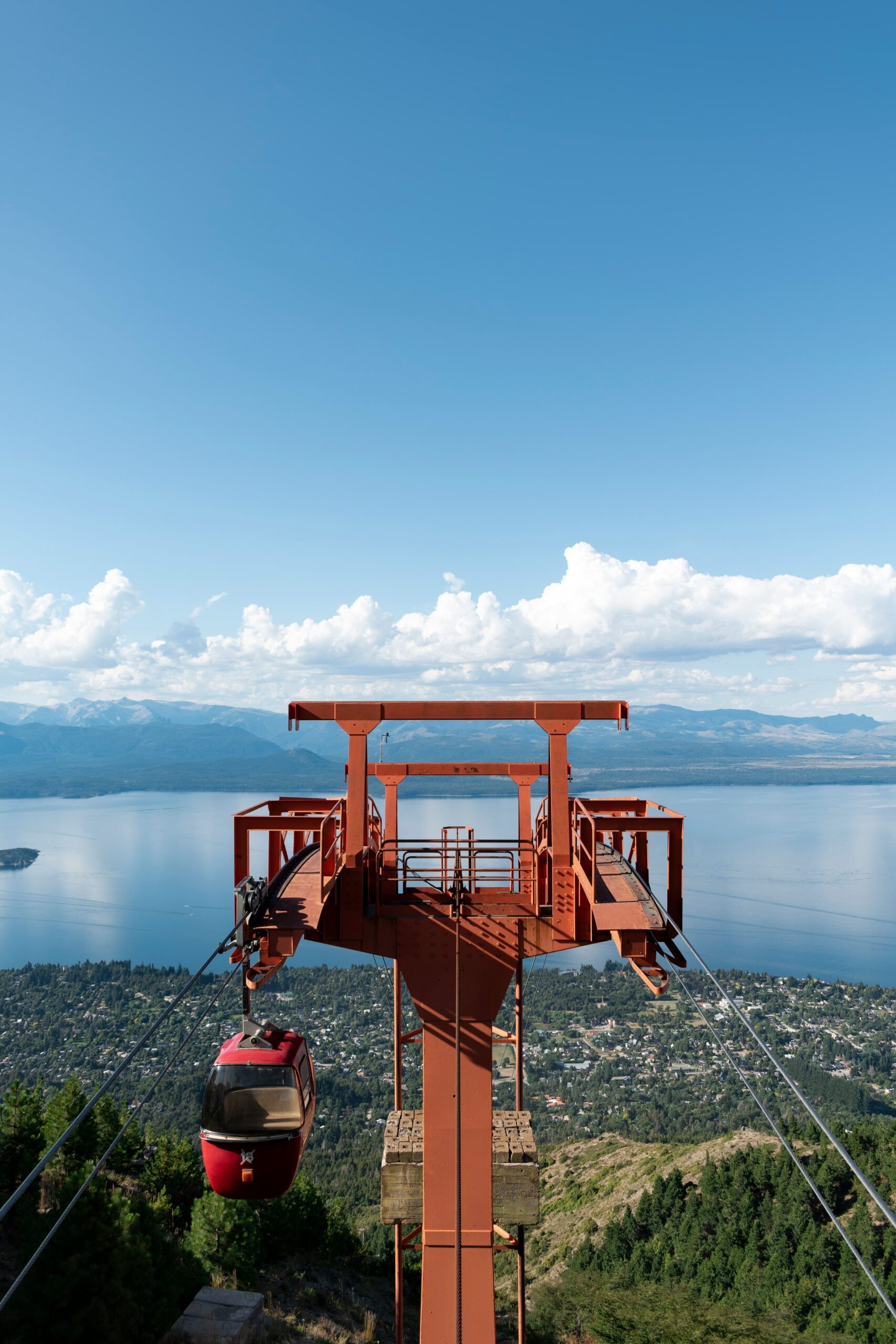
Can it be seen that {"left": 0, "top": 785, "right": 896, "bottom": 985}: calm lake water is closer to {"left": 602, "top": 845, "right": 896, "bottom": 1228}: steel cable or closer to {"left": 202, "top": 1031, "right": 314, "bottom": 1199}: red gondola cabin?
{"left": 602, "top": 845, "right": 896, "bottom": 1228}: steel cable

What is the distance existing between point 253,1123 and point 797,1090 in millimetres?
5602

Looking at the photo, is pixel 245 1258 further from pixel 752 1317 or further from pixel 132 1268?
pixel 752 1317

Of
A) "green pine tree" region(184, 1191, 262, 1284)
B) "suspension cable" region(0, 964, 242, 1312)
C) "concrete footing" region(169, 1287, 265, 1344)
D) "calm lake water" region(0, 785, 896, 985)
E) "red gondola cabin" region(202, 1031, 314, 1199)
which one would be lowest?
"calm lake water" region(0, 785, 896, 985)

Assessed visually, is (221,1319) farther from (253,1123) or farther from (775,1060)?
(775,1060)

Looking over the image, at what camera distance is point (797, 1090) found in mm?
5352

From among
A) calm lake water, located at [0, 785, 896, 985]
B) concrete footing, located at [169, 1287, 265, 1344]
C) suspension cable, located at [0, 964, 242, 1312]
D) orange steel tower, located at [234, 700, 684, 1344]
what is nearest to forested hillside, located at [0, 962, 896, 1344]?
concrete footing, located at [169, 1287, 265, 1344]

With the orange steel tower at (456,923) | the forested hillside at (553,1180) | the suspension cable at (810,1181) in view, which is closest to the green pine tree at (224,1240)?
the forested hillside at (553,1180)

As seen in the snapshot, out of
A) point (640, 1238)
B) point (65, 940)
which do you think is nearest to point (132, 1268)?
point (640, 1238)

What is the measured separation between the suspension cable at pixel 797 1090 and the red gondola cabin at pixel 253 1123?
4232 mm

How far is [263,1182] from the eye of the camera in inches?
313

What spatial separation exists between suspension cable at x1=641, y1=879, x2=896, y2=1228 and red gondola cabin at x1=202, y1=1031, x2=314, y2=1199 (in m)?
4.23

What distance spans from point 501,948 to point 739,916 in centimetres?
14859

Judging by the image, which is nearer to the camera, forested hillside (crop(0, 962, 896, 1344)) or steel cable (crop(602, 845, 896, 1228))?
steel cable (crop(602, 845, 896, 1228))

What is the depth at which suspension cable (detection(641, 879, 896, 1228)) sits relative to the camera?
3.84 meters
